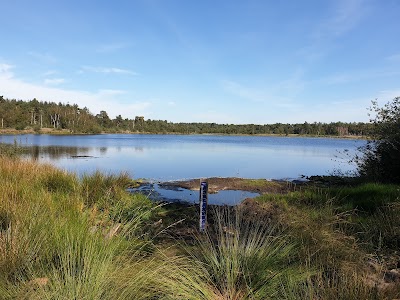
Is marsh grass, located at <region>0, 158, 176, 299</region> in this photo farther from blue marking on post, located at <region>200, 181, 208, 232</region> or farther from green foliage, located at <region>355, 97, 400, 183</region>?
green foliage, located at <region>355, 97, 400, 183</region>

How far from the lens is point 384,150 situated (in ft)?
39.7

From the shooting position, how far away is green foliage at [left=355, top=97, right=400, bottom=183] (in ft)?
37.8

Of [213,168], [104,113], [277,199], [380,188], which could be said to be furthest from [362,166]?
[104,113]

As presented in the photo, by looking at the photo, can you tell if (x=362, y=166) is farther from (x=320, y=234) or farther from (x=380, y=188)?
(x=320, y=234)

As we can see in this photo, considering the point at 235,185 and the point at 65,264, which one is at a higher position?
the point at 65,264

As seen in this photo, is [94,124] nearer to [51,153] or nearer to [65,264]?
[51,153]

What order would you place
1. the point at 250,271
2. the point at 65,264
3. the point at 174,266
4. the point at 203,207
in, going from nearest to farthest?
the point at 65,264
the point at 174,266
the point at 250,271
the point at 203,207

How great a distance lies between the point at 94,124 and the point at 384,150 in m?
116

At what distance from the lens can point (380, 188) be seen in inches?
363

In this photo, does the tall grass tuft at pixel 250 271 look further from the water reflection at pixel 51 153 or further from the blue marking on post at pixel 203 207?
the water reflection at pixel 51 153

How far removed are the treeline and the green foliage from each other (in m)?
85.4

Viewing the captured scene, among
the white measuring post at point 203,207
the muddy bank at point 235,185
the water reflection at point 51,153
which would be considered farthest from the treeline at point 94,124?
the white measuring post at point 203,207

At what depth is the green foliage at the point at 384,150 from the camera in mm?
11516

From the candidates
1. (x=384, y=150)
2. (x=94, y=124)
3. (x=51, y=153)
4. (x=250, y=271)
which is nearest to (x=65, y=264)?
(x=250, y=271)
